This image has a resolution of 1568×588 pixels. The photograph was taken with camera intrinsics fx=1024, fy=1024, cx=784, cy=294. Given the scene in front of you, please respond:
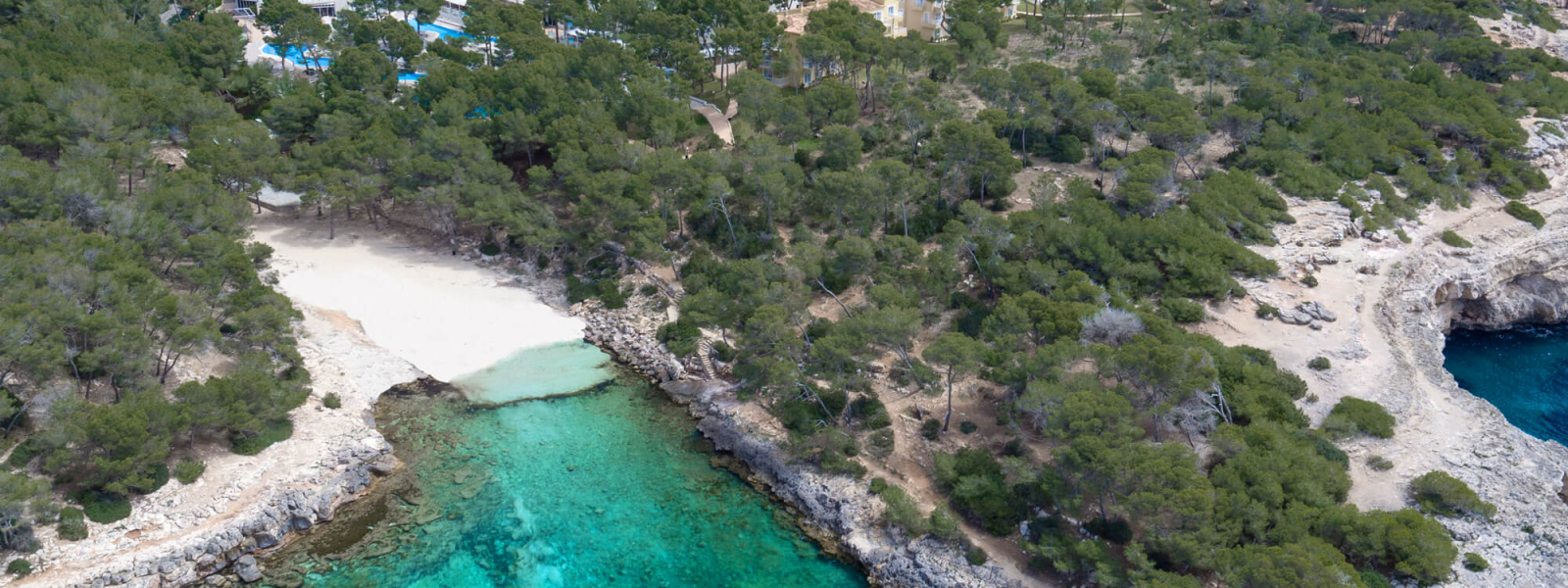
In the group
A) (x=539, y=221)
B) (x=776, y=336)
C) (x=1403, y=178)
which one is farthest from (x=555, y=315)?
(x=1403, y=178)

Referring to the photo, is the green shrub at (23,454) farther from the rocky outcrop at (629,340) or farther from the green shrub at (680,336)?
the green shrub at (680,336)

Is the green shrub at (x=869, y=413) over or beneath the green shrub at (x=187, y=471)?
beneath

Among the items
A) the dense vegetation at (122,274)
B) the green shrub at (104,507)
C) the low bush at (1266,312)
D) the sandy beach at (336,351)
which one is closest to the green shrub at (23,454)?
the dense vegetation at (122,274)

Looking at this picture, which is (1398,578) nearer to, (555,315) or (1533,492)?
(1533,492)

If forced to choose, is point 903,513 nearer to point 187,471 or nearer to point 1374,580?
point 1374,580

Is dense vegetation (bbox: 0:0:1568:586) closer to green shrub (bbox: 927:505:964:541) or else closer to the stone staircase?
green shrub (bbox: 927:505:964:541)

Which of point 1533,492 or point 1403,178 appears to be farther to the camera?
point 1403,178

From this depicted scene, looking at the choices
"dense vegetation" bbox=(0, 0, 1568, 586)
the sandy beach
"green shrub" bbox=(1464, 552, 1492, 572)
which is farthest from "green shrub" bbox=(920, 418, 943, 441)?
the sandy beach
